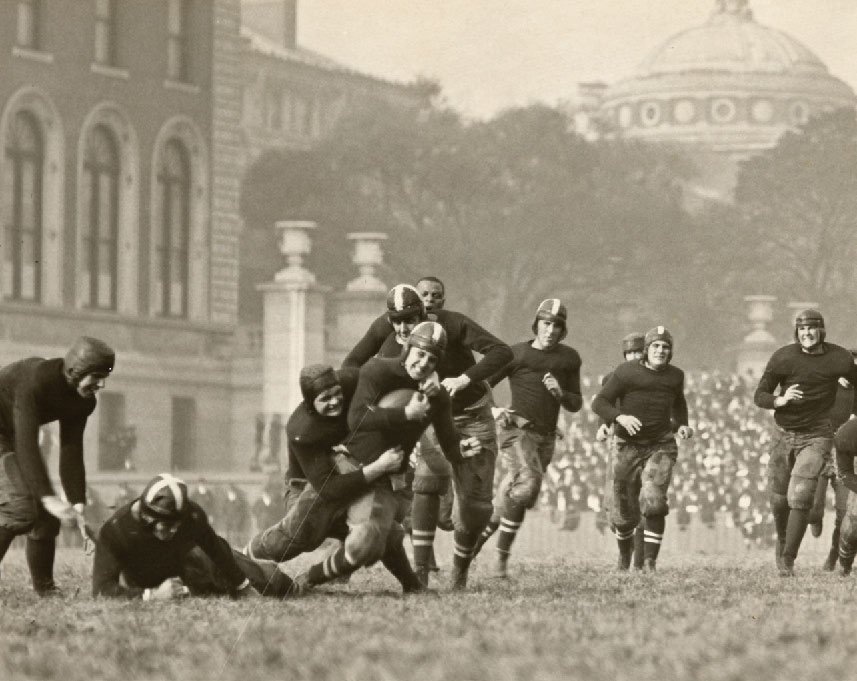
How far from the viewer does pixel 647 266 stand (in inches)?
2864

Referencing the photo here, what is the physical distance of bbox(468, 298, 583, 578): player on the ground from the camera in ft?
56.6

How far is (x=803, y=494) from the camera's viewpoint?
17328 millimetres

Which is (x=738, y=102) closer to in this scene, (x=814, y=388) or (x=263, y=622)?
(x=814, y=388)

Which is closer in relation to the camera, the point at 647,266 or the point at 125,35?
the point at 125,35

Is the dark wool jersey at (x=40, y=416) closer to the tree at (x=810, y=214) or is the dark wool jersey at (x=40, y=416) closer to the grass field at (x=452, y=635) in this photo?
the grass field at (x=452, y=635)

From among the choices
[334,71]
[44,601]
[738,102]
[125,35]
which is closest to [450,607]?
[44,601]

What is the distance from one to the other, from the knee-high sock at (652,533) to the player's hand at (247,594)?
515cm

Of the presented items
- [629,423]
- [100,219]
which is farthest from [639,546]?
[100,219]

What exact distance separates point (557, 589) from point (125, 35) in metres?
40.5

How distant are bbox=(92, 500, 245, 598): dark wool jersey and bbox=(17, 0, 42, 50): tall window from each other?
1522 inches

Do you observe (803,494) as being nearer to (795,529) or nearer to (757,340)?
(795,529)

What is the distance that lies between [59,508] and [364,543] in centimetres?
166

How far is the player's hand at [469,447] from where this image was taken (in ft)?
51.0

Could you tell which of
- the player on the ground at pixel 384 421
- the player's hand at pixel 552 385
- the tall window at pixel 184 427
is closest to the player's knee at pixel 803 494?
the player's hand at pixel 552 385
